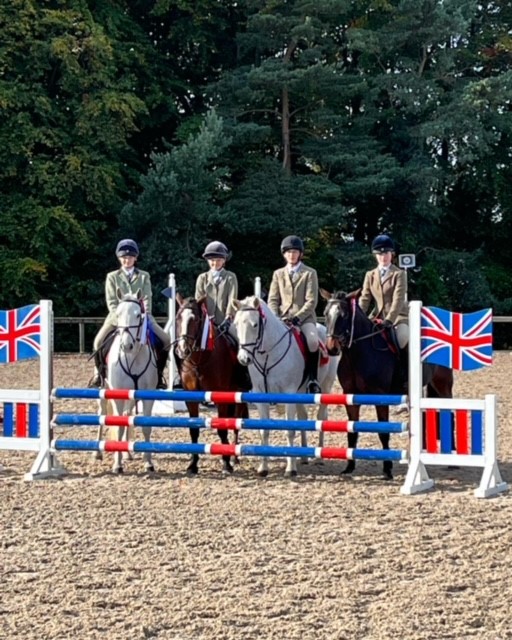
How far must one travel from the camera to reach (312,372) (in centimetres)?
1063

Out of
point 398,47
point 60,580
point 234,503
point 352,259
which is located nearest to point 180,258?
point 352,259

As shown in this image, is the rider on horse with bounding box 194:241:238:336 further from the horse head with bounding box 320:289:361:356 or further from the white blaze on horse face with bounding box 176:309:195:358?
the horse head with bounding box 320:289:361:356

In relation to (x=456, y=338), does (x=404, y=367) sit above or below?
below

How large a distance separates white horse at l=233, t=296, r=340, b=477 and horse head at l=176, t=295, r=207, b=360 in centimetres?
35

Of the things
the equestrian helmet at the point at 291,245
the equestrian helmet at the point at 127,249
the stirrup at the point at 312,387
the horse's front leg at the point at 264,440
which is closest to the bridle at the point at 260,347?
the horse's front leg at the point at 264,440

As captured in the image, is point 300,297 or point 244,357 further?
point 300,297

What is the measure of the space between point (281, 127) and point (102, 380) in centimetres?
2423

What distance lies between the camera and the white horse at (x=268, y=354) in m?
9.74

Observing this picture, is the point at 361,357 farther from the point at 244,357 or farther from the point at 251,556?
the point at 251,556

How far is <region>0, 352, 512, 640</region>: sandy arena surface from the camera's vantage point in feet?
17.4

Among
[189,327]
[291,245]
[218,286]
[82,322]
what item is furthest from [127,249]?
[82,322]

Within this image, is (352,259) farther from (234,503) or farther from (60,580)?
(60,580)

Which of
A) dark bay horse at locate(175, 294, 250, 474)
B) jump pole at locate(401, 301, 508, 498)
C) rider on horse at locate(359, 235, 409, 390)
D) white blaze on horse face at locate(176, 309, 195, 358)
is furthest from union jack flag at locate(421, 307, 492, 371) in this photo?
white blaze on horse face at locate(176, 309, 195, 358)

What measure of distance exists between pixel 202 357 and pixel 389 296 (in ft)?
6.32
